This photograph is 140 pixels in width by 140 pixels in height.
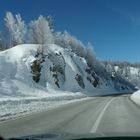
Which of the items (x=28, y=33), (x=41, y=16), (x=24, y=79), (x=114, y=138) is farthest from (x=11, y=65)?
(x=114, y=138)

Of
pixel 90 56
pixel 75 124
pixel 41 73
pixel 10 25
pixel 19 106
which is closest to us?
pixel 75 124

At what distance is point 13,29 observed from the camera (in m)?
123

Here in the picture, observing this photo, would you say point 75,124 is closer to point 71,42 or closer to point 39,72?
point 39,72

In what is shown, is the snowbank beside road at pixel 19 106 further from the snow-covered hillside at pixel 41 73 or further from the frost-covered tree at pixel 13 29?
the frost-covered tree at pixel 13 29

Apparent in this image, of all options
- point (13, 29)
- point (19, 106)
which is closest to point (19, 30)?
point (13, 29)

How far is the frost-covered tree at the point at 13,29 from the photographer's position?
121312 mm

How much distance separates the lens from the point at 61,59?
310 ft

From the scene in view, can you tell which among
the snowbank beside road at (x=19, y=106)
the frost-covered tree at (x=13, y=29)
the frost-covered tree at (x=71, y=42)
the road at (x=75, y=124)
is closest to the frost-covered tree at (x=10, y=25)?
the frost-covered tree at (x=13, y=29)

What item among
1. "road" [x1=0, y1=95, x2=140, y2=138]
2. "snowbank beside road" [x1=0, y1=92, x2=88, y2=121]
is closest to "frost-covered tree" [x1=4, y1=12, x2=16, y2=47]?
"snowbank beside road" [x1=0, y1=92, x2=88, y2=121]

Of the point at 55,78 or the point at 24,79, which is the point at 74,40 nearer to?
the point at 55,78

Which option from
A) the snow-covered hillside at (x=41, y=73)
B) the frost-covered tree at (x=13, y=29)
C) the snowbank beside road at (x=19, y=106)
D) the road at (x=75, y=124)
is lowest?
the road at (x=75, y=124)

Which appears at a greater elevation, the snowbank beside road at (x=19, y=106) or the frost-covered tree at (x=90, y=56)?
the frost-covered tree at (x=90, y=56)

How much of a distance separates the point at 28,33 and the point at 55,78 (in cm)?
5346

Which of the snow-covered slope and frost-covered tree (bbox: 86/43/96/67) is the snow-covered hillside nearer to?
the snow-covered slope
